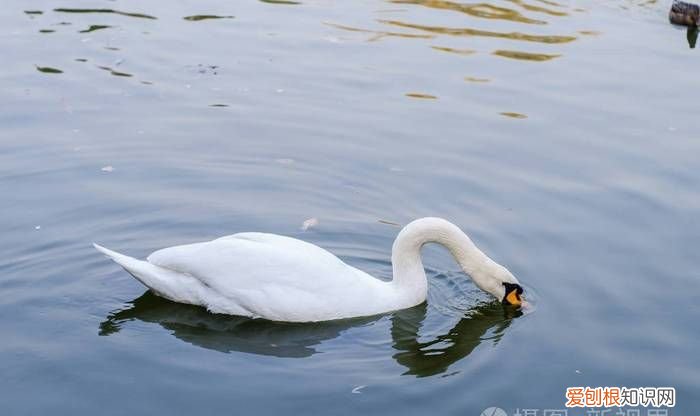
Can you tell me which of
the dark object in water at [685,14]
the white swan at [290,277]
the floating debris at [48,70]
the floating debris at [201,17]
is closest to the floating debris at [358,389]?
the white swan at [290,277]

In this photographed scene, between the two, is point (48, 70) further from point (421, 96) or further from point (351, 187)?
point (351, 187)

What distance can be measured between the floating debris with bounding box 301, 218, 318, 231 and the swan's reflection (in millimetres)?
1733

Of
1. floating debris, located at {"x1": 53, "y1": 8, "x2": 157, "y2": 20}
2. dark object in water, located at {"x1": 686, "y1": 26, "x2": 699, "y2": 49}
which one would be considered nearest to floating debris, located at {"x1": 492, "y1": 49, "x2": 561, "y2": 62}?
dark object in water, located at {"x1": 686, "y1": 26, "x2": 699, "y2": 49}

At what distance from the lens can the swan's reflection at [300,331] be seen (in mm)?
8641

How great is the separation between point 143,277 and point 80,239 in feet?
4.56

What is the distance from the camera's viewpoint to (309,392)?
793 centimetres

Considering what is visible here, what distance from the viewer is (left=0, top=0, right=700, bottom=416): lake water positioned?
8281 mm

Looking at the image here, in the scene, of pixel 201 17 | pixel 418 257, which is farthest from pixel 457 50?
pixel 418 257

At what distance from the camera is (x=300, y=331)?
352 inches

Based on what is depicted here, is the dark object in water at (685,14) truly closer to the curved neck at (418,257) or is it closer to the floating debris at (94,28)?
the floating debris at (94,28)

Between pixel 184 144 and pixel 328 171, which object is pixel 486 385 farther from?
pixel 184 144

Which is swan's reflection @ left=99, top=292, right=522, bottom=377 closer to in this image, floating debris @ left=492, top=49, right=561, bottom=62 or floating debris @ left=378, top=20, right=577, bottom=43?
floating debris @ left=492, top=49, right=561, bottom=62

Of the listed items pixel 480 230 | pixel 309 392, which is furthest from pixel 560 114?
Result: pixel 309 392

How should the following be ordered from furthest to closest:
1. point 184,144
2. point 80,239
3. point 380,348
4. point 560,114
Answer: point 560,114 → point 184,144 → point 80,239 → point 380,348
